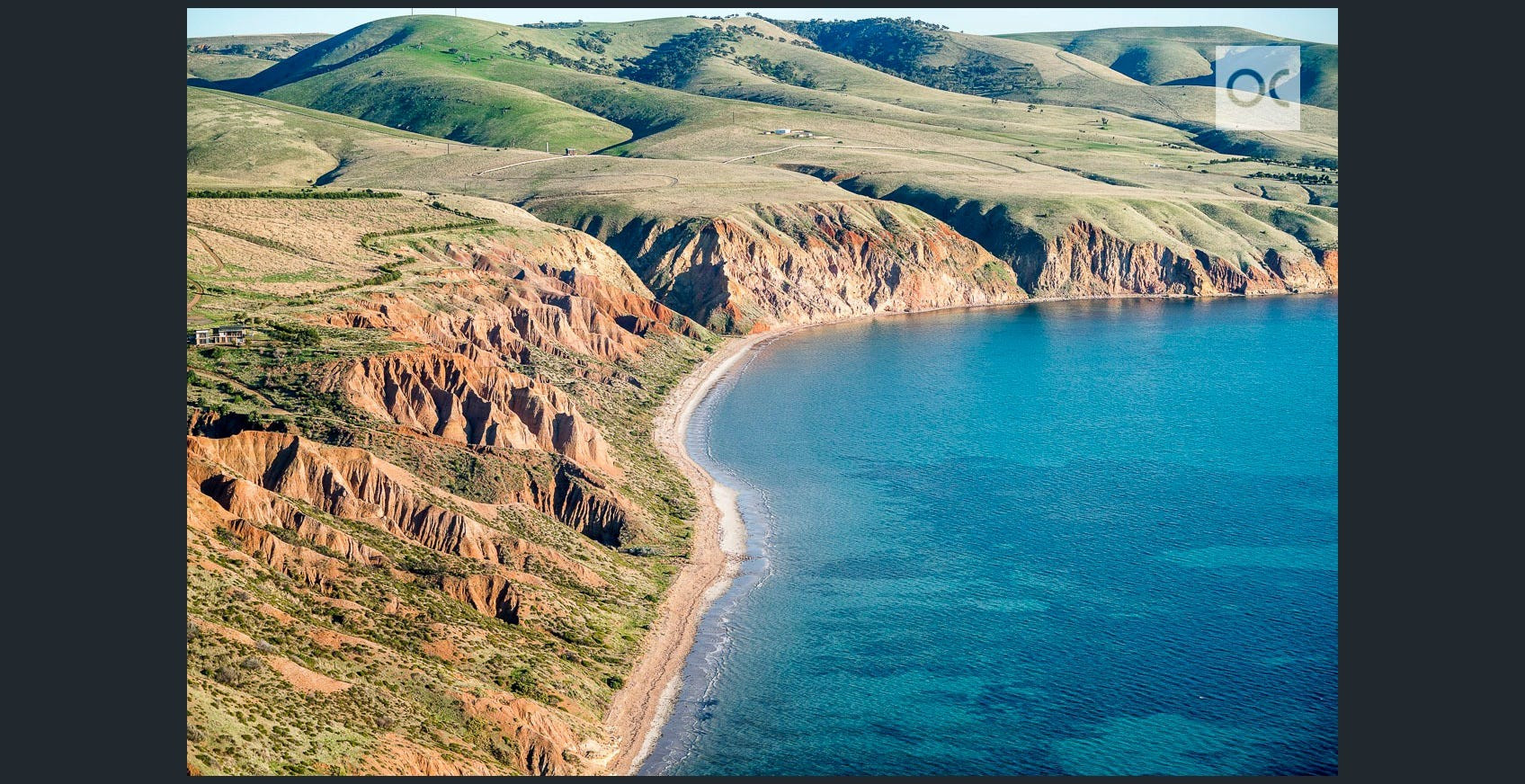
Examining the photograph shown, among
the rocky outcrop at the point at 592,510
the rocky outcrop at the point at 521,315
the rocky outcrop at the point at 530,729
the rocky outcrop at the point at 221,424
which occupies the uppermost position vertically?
the rocky outcrop at the point at 521,315

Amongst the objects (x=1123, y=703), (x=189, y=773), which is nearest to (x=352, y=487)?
(x=189, y=773)

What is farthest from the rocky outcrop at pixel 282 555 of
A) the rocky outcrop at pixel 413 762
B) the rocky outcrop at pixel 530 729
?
the rocky outcrop at pixel 413 762

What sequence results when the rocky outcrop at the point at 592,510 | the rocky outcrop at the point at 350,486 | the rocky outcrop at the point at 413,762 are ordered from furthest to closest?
the rocky outcrop at the point at 592,510 → the rocky outcrop at the point at 350,486 → the rocky outcrop at the point at 413,762

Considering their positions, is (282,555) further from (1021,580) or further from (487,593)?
(1021,580)

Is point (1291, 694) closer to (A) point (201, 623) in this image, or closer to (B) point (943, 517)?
(B) point (943, 517)

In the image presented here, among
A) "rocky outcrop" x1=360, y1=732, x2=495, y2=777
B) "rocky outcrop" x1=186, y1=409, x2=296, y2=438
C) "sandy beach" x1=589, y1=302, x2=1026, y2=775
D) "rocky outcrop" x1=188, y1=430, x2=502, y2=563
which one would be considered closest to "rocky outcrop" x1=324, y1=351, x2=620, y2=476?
"rocky outcrop" x1=186, y1=409, x2=296, y2=438

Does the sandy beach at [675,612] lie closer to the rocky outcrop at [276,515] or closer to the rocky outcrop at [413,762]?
the rocky outcrop at [413,762]

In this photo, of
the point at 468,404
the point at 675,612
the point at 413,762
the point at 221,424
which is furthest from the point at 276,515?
the point at 468,404
